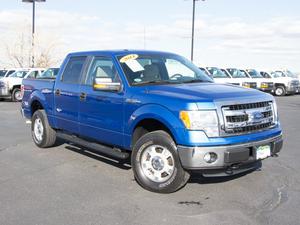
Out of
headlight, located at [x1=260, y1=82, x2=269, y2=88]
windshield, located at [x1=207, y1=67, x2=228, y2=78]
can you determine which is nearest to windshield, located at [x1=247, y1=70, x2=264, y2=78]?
headlight, located at [x1=260, y1=82, x2=269, y2=88]

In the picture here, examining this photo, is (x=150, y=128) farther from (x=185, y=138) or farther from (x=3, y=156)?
(x=3, y=156)

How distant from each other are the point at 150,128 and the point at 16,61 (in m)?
50.3

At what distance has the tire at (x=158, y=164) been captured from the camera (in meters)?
5.45

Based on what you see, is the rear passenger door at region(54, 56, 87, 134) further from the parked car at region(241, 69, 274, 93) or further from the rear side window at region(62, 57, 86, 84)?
the parked car at region(241, 69, 274, 93)

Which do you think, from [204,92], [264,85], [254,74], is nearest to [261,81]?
[264,85]

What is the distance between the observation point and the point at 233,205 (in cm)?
513

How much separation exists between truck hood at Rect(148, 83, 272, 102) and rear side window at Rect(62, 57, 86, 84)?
6.08 feet

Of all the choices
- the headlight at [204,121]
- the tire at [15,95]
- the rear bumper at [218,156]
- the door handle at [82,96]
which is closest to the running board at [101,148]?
the door handle at [82,96]

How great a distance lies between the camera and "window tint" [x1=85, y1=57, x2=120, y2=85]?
647 cm

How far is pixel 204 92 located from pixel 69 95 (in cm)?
276

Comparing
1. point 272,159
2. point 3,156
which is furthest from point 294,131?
point 3,156

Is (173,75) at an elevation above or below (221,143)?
above

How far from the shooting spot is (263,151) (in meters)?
5.64

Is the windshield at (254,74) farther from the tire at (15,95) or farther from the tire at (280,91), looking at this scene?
the tire at (15,95)
